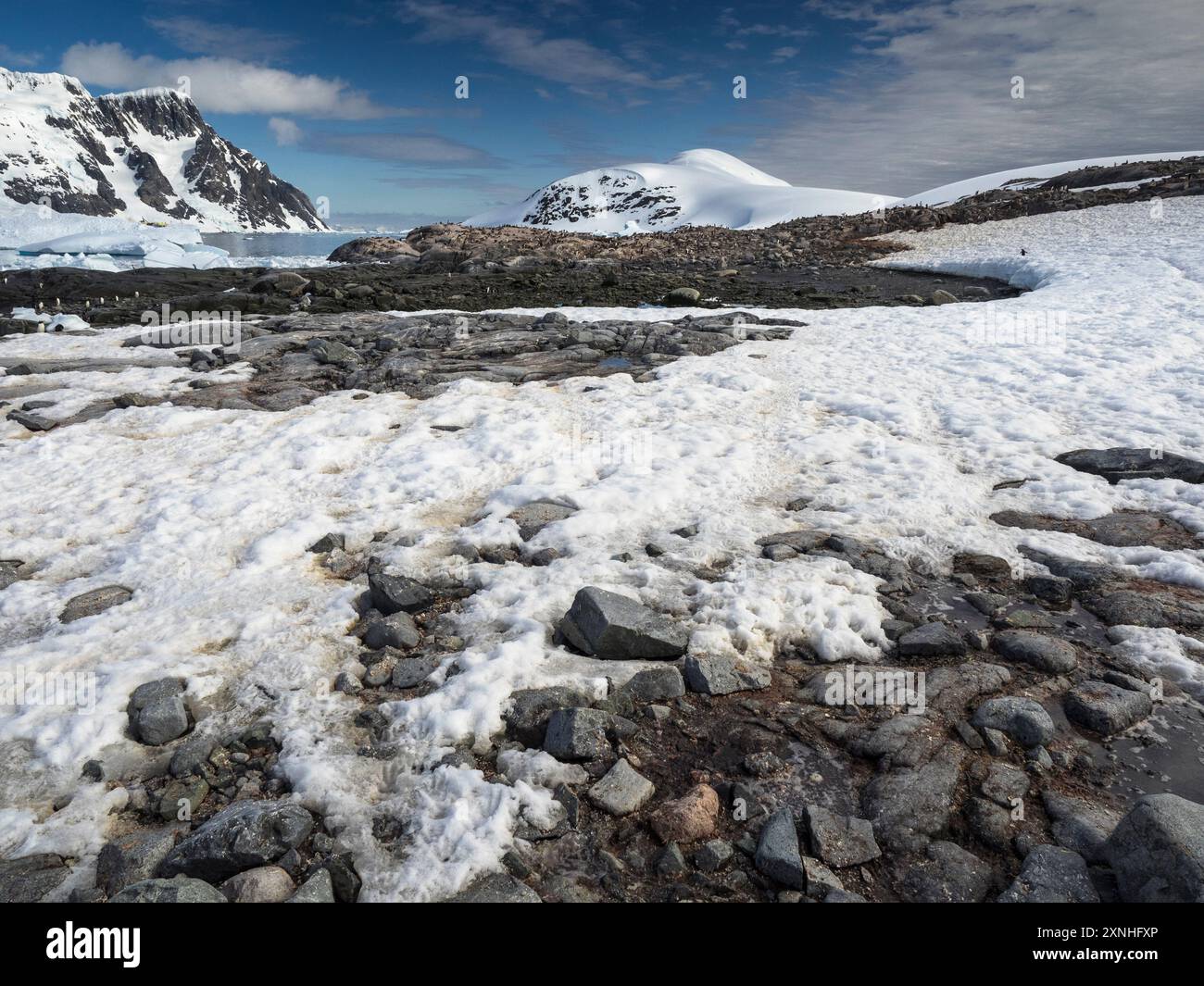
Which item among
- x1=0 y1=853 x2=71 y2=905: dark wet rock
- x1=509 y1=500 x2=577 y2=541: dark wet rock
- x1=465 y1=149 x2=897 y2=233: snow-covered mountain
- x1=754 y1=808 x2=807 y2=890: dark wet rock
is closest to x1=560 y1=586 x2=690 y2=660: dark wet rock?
x1=754 y1=808 x2=807 y2=890: dark wet rock

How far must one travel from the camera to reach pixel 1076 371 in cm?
1270

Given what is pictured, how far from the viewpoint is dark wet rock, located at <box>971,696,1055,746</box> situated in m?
4.24

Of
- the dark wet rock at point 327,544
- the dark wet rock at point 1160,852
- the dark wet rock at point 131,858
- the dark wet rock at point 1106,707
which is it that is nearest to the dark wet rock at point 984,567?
the dark wet rock at point 1106,707

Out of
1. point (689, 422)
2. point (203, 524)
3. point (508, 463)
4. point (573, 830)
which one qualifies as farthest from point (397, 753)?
point (689, 422)

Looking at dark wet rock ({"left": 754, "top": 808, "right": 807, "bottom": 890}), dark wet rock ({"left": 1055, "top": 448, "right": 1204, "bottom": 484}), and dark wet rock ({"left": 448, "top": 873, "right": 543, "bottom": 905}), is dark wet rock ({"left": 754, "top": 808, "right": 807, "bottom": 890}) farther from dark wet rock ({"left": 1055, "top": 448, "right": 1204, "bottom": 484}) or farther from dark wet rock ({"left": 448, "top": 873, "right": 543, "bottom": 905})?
dark wet rock ({"left": 1055, "top": 448, "right": 1204, "bottom": 484})

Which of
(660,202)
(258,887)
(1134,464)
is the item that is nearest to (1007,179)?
(660,202)

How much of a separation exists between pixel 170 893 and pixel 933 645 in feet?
Result: 16.7

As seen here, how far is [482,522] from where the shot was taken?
24.1 ft

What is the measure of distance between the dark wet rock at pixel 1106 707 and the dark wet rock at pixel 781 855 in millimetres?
2317

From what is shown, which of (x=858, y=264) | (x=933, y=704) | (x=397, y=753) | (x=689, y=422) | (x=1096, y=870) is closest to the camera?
(x=1096, y=870)

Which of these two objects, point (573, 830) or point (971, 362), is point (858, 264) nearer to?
point (971, 362)

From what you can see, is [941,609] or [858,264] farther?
[858,264]
